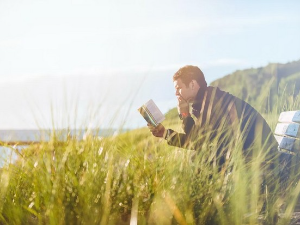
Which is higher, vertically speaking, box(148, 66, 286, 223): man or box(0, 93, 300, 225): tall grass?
box(148, 66, 286, 223): man

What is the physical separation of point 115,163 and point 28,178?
0.65 meters

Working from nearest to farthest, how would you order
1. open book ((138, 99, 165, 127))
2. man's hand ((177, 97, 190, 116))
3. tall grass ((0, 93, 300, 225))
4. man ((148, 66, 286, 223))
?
1. tall grass ((0, 93, 300, 225))
2. man ((148, 66, 286, 223))
3. open book ((138, 99, 165, 127))
4. man's hand ((177, 97, 190, 116))

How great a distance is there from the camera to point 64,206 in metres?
3.15

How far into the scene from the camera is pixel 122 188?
335cm

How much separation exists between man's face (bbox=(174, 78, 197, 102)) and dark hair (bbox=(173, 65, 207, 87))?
0.10 ft

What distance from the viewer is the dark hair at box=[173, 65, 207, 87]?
429 cm

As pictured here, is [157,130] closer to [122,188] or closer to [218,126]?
[218,126]

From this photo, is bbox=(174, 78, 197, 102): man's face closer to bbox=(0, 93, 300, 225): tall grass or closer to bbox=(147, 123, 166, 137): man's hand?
bbox=(147, 123, 166, 137): man's hand

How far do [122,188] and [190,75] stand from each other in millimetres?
1393

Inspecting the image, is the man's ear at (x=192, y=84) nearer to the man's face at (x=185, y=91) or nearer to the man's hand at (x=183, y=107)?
the man's face at (x=185, y=91)

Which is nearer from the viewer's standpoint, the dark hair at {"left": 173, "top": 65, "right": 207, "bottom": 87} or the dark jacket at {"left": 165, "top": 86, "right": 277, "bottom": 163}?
the dark jacket at {"left": 165, "top": 86, "right": 277, "bottom": 163}

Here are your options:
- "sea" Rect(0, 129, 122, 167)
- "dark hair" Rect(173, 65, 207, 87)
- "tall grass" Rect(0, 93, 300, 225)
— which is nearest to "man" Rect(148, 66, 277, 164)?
"dark hair" Rect(173, 65, 207, 87)

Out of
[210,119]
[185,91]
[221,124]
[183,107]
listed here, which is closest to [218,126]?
[210,119]

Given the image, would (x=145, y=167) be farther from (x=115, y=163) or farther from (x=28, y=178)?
(x=28, y=178)
